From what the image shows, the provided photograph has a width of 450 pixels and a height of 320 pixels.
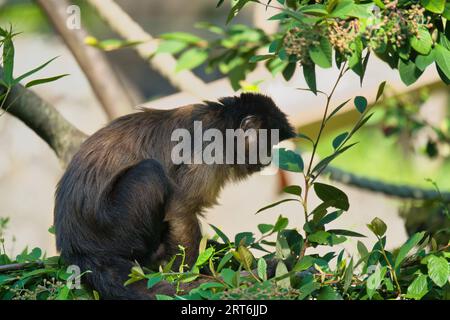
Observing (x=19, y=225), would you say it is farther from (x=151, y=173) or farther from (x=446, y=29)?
(x=446, y=29)

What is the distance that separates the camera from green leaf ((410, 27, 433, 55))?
3.61m

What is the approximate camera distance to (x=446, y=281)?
3195 mm

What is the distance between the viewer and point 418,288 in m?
3.25

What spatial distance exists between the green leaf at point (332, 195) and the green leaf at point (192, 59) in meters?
2.36

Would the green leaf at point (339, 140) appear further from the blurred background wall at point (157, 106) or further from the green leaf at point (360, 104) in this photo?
the blurred background wall at point (157, 106)

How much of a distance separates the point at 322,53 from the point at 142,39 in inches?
125

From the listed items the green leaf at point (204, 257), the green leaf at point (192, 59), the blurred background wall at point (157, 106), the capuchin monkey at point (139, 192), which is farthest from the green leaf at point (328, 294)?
the blurred background wall at point (157, 106)

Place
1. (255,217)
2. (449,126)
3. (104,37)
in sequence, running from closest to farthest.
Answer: (449,126), (255,217), (104,37)

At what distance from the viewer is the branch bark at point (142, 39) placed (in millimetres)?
6680

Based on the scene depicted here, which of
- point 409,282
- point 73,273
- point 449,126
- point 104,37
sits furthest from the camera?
point 104,37

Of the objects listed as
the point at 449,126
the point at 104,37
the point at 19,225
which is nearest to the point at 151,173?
the point at 449,126

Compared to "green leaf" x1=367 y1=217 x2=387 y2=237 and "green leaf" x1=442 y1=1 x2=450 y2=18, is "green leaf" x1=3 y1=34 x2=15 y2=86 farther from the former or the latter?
"green leaf" x1=442 y1=1 x2=450 y2=18
